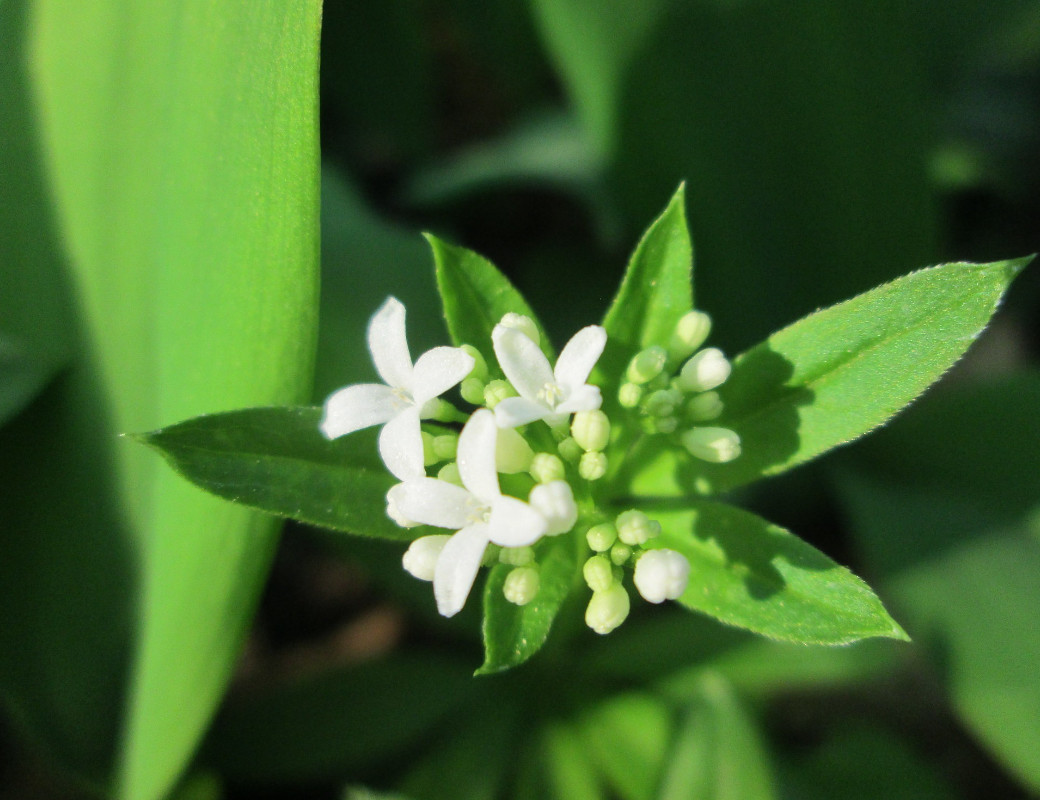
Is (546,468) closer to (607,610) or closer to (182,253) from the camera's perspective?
(607,610)

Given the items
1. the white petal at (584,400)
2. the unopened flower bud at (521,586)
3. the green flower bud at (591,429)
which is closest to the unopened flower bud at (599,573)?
the unopened flower bud at (521,586)

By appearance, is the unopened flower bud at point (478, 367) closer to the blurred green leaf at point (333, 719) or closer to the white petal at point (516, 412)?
the white petal at point (516, 412)

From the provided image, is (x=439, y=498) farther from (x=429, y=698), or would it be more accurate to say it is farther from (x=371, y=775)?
(x=371, y=775)

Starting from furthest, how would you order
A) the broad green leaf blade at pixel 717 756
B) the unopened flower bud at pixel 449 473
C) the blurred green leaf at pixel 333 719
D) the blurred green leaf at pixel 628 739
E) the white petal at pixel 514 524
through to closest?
the blurred green leaf at pixel 333 719, the blurred green leaf at pixel 628 739, the broad green leaf blade at pixel 717 756, the unopened flower bud at pixel 449 473, the white petal at pixel 514 524

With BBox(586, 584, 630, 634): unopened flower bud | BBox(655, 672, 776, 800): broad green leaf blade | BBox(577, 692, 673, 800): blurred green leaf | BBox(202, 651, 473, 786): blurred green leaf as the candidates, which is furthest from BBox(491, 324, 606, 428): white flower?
BBox(202, 651, 473, 786): blurred green leaf

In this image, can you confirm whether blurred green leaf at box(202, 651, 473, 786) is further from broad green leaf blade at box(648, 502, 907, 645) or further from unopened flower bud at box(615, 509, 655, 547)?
unopened flower bud at box(615, 509, 655, 547)

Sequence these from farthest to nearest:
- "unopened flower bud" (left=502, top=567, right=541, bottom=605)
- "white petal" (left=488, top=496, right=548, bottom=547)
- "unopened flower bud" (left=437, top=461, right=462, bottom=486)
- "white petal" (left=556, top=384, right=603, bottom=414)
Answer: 1. "unopened flower bud" (left=437, top=461, right=462, bottom=486)
2. "unopened flower bud" (left=502, top=567, right=541, bottom=605)
3. "white petal" (left=556, top=384, right=603, bottom=414)
4. "white petal" (left=488, top=496, right=548, bottom=547)
